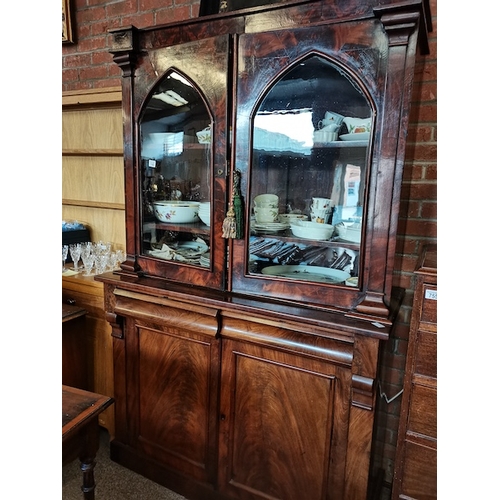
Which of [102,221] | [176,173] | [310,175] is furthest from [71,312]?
[310,175]

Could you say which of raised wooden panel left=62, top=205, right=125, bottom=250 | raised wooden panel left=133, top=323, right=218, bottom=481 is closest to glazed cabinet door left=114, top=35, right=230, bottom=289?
raised wooden panel left=133, top=323, right=218, bottom=481

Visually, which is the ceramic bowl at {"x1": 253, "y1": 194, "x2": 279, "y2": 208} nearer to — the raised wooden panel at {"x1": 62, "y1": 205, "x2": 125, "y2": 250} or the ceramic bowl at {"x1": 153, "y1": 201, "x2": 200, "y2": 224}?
the ceramic bowl at {"x1": 153, "y1": 201, "x2": 200, "y2": 224}

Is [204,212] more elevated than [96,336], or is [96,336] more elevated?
[204,212]

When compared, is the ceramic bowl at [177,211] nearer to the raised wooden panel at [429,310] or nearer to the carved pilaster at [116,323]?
the carved pilaster at [116,323]

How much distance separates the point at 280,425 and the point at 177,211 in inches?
33.7

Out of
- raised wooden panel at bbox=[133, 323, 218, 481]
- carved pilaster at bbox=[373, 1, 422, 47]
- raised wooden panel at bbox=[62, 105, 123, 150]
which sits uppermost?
carved pilaster at bbox=[373, 1, 422, 47]

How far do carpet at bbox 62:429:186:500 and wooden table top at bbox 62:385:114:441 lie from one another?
0.83 metres

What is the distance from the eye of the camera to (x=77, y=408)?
0.93 meters

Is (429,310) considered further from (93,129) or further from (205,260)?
(93,129)

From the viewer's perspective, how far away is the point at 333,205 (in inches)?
46.1

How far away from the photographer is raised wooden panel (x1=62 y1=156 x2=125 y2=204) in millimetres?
2094

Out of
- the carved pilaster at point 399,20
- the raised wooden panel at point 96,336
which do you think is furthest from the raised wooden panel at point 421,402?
the raised wooden panel at point 96,336
